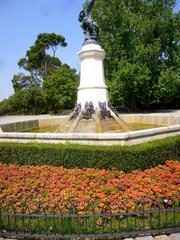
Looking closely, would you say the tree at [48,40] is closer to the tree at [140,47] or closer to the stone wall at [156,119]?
the tree at [140,47]

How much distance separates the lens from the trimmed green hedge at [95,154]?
714cm

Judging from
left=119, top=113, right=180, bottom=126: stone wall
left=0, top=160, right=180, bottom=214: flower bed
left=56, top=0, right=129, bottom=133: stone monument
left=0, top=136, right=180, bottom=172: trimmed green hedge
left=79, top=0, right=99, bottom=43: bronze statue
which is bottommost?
left=0, top=160, right=180, bottom=214: flower bed

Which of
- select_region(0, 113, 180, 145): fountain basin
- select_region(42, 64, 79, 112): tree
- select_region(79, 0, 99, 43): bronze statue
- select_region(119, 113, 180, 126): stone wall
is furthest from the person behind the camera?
select_region(42, 64, 79, 112): tree

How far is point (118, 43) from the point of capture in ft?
90.3

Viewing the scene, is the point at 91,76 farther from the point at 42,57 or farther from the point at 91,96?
the point at 42,57

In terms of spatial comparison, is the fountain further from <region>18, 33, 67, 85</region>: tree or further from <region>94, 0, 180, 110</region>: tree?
<region>18, 33, 67, 85</region>: tree

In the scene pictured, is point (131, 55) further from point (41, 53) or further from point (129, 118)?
point (41, 53)

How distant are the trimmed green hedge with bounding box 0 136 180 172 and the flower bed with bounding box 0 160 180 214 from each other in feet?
1.18

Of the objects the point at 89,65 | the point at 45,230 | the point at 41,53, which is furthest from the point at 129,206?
the point at 41,53

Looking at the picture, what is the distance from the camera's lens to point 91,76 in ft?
38.8

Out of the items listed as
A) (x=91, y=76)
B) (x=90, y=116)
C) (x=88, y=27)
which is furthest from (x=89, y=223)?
(x=88, y=27)

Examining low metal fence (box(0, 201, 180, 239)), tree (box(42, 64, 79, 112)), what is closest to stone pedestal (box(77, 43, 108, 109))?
low metal fence (box(0, 201, 180, 239))

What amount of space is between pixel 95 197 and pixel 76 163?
228cm

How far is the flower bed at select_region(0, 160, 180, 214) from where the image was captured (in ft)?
16.3
